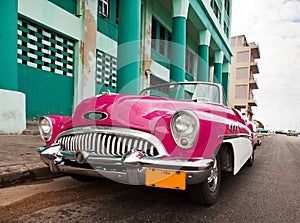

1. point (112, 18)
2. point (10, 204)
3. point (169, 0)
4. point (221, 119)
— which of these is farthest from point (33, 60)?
point (169, 0)

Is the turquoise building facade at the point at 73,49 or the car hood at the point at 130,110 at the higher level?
the turquoise building facade at the point at 73,49

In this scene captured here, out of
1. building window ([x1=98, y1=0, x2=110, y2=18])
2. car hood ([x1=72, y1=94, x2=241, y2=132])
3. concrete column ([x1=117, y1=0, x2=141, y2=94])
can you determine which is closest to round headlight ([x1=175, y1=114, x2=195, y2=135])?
car hood ([x1=72, y1=94, x2=241, y2=132])

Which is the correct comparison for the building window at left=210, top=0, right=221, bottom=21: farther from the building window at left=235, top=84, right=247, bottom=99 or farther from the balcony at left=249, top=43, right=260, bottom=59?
the balcony at left=249, top=43, right=260, bottom=59

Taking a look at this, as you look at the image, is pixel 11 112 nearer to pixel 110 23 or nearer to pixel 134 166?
pixel 134 166

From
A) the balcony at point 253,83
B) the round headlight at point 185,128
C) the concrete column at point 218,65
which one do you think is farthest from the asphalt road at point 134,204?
the balcony at point 253,83

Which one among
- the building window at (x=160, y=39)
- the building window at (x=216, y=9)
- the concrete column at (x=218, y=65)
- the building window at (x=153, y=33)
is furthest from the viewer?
the concrete column at (x=218, y=65)

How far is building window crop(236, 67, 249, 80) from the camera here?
123ft

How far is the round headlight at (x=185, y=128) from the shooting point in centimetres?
199

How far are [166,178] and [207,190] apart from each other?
562 mm

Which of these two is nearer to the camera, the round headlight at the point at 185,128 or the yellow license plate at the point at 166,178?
the yellow license plate at the point at 166,178

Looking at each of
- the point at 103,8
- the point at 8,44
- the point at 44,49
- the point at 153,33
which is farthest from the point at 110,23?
the point at 8,44

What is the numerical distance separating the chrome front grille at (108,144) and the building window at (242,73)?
38471mm

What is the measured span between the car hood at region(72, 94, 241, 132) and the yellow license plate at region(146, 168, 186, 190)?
1.19 ft

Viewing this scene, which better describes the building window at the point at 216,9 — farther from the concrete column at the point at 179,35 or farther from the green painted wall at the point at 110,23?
the green painted wall at the point at 110,23
